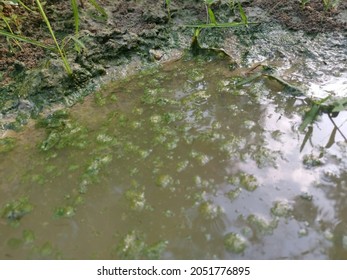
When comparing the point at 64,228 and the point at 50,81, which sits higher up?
the point at 50,81

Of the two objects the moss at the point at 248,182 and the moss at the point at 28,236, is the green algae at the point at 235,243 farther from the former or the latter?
the moss at the point at 28,236

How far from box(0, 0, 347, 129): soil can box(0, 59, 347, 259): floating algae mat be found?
202mm

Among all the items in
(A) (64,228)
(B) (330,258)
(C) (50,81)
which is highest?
(C) (50,81)

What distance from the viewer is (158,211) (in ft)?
5.07

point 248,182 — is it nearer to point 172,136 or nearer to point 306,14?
point 172,136

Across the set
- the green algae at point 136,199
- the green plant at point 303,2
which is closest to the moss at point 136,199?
the green algae at point 136,199

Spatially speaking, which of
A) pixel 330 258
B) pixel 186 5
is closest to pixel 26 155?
pixel 330 258

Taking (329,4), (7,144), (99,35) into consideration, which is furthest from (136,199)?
(329,4)

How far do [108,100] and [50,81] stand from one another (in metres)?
0.36

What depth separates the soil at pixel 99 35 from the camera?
2.19 meters

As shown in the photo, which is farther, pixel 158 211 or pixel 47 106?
pixel 47 106

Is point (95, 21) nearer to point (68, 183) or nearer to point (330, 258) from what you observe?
point (68, 183)

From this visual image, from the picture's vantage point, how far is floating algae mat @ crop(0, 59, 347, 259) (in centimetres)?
144

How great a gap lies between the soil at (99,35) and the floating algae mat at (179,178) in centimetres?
20
